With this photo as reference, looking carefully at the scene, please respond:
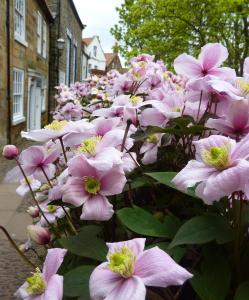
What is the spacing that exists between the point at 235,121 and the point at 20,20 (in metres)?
16.1

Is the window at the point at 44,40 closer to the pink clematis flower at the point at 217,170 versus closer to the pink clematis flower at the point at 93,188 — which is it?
the pink clematis flower at the point at 93,188

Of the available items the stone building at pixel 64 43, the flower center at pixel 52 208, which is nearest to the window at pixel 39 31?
the stone building at pixel 64 43

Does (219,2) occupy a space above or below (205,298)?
above

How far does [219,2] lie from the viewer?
1959 centimetres

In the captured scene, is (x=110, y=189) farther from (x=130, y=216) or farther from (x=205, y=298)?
(x=205, y=298)

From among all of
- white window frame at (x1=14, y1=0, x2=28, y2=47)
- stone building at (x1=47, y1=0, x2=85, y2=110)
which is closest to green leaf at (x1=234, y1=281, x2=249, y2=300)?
white window frame at (x1=14, y1=0, x2=28, y2=47)

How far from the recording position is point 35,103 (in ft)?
68.2

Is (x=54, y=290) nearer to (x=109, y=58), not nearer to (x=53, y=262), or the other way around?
(x=53, y=262)

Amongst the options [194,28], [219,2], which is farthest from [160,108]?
[194,28]

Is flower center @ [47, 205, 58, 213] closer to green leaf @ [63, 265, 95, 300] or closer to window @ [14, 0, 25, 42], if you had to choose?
green leaf @ [63, 265, 95, 300]

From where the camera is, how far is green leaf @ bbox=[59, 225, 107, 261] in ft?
3.87

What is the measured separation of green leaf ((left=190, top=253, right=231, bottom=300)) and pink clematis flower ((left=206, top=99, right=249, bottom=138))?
1.10ft

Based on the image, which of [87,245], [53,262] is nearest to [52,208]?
[87,245]

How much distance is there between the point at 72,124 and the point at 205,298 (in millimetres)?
Result: 646
